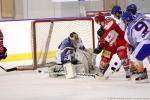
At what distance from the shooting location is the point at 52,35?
5.78 metres

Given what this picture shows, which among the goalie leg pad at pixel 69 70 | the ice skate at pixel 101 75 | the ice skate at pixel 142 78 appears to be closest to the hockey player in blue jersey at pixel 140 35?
the ice skate at pixel 142 78

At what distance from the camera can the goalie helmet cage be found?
5684 millimetres

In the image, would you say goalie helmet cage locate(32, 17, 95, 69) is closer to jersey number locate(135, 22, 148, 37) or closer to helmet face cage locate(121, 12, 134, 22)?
helmet face cage locate(121, 12, 134, 22)

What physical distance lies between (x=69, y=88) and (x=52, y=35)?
5.76 feet

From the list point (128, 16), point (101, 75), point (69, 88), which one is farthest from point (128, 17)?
point (69, 88)

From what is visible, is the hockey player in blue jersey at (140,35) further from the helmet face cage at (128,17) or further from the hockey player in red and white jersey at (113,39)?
the hockey player in red and white jersey at (113,39)

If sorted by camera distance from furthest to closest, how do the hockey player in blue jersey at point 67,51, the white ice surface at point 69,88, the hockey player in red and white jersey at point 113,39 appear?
1. the hockey player in blue jersey at point 67,51
2. the hockey player in red and white jersey at point 113,39
3. the white ice surface at point 69,88

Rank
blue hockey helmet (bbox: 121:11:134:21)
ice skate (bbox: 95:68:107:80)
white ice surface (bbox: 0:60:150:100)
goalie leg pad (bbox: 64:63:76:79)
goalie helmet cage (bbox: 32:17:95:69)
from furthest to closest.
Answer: goalie helmet cage (bbox: 32:17:95:69), goalie leg pad (bbox: 64:63:76:79), ice skate (bbox: 95:68:107:80), blue hockey helmet (bbox: 121:11:134:21), white ice surface (bbox: 0:60:150:100)

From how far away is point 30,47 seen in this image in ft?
20.9

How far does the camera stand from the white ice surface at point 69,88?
3.65 metres

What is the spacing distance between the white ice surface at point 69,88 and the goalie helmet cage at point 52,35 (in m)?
0.61

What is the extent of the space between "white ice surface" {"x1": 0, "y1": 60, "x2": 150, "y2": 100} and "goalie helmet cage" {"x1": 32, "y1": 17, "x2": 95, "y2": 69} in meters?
0.61

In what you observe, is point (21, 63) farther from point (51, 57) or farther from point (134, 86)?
point (134, 86)

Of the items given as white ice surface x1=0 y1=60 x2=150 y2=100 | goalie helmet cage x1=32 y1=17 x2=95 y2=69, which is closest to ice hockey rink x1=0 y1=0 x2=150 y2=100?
white ice surface x1=0 y1=60 x2=150 y2=100
